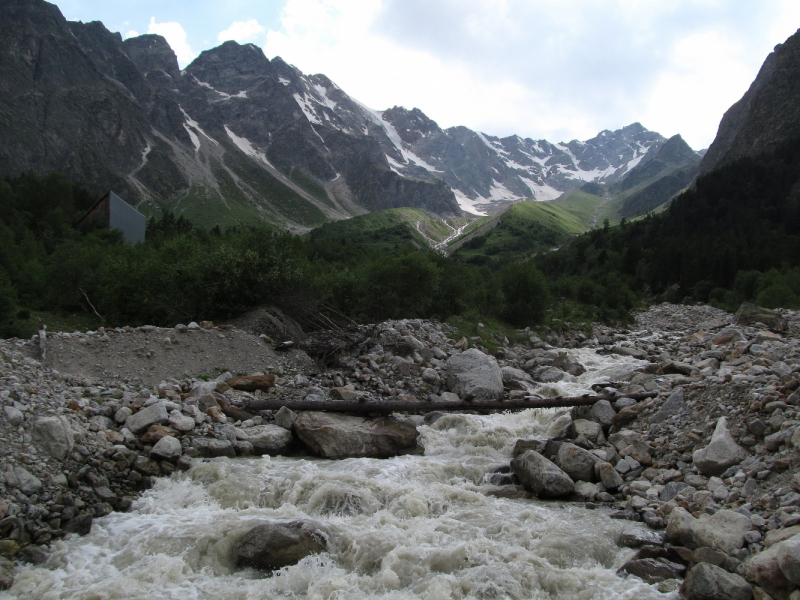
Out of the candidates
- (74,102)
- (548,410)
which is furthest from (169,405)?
(74,102)

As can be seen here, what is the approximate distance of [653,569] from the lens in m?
7.89

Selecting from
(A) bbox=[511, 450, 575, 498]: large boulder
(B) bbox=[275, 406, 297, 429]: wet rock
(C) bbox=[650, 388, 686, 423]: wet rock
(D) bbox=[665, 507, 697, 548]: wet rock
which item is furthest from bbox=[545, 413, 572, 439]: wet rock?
(B) bbox=[275, 406, 297, 429]: wet rock

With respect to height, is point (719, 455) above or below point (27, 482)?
above

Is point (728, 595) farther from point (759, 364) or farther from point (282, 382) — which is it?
point (282, 382)

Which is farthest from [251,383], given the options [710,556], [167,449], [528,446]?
[710,556]

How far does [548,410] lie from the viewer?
1725cm

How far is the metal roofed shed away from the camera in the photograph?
222ft

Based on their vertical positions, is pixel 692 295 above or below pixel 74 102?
below

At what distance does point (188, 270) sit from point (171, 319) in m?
3.01

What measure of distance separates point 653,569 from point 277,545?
6.86m

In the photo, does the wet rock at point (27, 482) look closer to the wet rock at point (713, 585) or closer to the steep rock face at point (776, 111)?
the wet rock at point (713, 585)

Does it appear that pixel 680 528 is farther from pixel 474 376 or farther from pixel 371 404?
pixel 474 376

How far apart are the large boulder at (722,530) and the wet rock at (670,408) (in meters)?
5.25

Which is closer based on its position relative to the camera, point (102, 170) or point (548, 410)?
point (548, 410)
